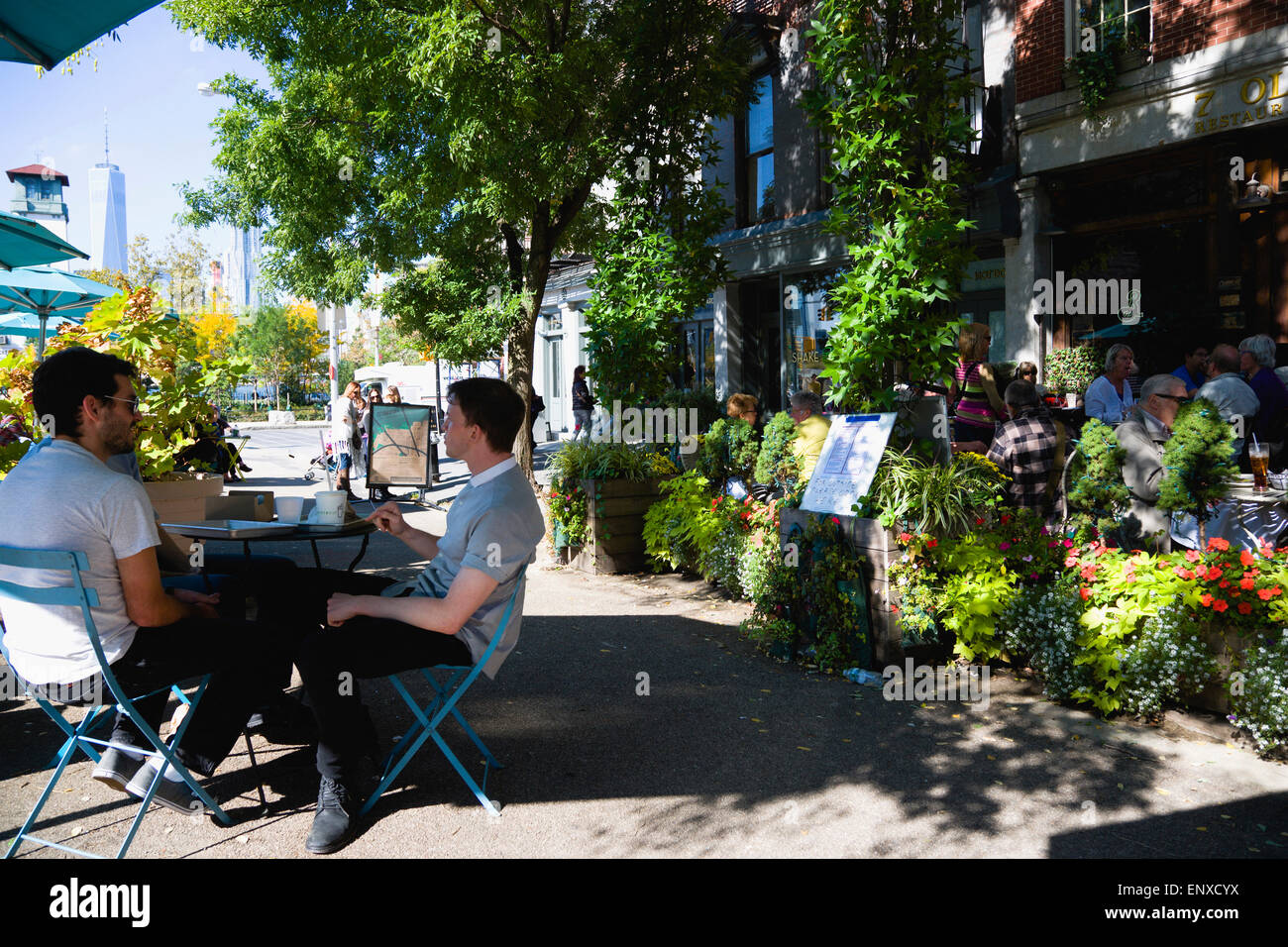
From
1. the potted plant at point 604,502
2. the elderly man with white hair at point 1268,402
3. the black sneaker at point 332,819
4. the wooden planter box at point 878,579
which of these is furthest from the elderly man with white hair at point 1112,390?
the black sneaker at point 332,819

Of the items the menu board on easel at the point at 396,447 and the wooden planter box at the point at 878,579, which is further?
the menu board on easel at the point at 396,447

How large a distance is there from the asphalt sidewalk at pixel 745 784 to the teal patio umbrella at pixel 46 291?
9062 mm

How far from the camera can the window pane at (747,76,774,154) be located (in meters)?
18.2

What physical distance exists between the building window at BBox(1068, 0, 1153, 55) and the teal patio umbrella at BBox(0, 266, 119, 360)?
13004 mm

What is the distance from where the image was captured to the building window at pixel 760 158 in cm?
1825

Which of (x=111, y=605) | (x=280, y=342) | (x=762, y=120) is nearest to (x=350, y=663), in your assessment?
(x=111, y=605)

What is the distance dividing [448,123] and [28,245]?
15.4ft

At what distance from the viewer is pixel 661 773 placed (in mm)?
4277

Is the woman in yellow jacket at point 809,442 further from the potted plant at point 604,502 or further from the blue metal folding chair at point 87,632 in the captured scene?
the blue metal folding chair at point 87,632

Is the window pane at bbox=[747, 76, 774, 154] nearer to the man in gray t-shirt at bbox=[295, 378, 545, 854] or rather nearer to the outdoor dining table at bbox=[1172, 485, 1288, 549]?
the outdoor dining table at bbox=[1172, 485, 1288, 549]

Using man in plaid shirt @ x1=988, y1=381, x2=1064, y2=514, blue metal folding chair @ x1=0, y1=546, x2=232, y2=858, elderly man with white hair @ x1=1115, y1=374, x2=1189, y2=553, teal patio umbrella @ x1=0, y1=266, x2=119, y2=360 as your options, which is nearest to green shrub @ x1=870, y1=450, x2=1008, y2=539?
elderly man with white hair @ x1=1115, y1=374, x2=1189, y2=553

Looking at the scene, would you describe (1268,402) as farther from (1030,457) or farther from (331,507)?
(331,507)

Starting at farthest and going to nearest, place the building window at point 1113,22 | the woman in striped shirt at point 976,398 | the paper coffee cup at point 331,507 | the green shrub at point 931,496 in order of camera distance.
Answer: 1. the building window at point 1113,22
2. the woman in striped shirt at point 976,398
3. the green shrub at point 931,496
4. the paper coffee cup at point 331,507

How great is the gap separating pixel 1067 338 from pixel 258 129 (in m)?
11.8
